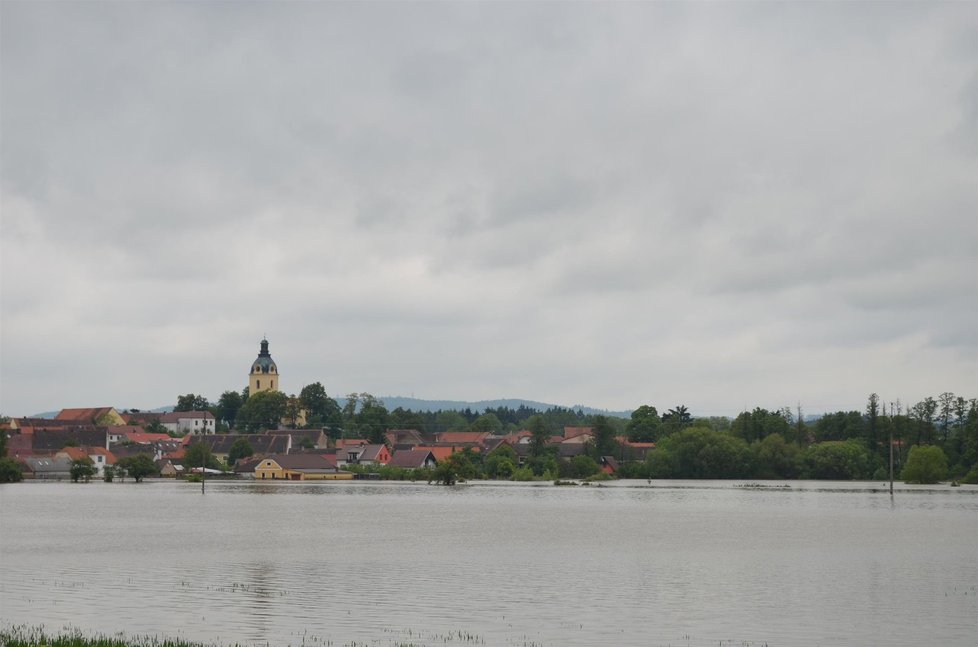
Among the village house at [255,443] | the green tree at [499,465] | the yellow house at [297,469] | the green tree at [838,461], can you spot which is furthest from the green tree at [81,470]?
the green tree at [838,461]

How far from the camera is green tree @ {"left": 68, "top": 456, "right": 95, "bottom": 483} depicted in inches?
5404

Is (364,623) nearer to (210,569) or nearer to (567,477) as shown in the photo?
(210,569)

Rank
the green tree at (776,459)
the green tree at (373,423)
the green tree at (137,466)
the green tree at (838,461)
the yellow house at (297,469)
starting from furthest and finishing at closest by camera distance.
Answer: the green tree at (373,423) < the yellow house at (297,469) < the green tree at (776,459) < the green tree at (838,461) < the green tree at (137,466)

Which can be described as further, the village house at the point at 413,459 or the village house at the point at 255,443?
the village house at the point at 255,443

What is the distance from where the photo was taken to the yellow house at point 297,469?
15138 centimetres

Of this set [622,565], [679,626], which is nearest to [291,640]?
[679,626]

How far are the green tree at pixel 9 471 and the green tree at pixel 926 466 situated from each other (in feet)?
335

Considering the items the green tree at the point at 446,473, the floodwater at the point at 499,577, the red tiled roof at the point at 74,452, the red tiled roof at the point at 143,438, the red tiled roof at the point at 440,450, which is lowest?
the floodwater at the point at 499,577

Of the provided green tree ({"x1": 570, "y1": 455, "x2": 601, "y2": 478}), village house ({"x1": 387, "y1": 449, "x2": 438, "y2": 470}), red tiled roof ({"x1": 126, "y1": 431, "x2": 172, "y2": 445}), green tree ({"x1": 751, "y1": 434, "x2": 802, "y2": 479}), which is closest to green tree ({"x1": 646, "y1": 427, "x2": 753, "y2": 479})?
green tree ({"x1": 751, "y1": 434, "x2": 802, "y2": 479})

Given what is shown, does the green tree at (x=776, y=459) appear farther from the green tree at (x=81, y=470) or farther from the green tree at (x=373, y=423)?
the green tree at (x=81, y=470)

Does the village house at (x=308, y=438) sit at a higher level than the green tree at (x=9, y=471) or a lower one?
higher

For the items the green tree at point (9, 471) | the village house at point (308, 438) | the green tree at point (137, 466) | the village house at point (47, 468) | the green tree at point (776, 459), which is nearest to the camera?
the green tree at point (9, 471)

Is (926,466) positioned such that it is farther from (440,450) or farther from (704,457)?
(440,450)

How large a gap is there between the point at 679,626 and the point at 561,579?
356 inches
